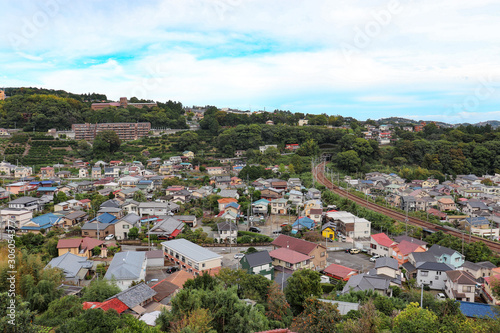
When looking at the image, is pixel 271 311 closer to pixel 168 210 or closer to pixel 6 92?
pixel 168 210

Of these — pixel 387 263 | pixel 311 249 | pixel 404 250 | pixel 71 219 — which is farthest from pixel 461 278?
pixel 71 219

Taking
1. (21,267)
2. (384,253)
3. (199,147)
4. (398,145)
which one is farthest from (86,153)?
(398,145)

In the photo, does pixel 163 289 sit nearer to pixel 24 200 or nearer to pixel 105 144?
pixel 24 200

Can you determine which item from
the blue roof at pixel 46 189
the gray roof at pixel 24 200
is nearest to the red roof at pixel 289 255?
the gray roof at pixel 24 200

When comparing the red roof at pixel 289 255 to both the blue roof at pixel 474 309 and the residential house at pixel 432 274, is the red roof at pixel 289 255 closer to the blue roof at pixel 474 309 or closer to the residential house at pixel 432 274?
the residential house at pixel 432 274

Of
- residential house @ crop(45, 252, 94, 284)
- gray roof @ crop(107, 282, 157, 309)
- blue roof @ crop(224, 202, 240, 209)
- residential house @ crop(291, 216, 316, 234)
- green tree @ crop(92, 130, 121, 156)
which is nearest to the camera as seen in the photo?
gray roof @ crop(107, 282, 157, 309)

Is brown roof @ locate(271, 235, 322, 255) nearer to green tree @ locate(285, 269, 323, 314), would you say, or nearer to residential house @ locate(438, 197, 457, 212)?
green tree @ locate(285, 269, 323, 314)

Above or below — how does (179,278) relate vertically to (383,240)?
below

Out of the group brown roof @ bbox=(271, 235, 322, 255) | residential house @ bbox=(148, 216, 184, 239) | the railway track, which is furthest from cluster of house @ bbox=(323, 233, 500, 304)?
residential house @ bbox=(148, 216, 184, 239)
